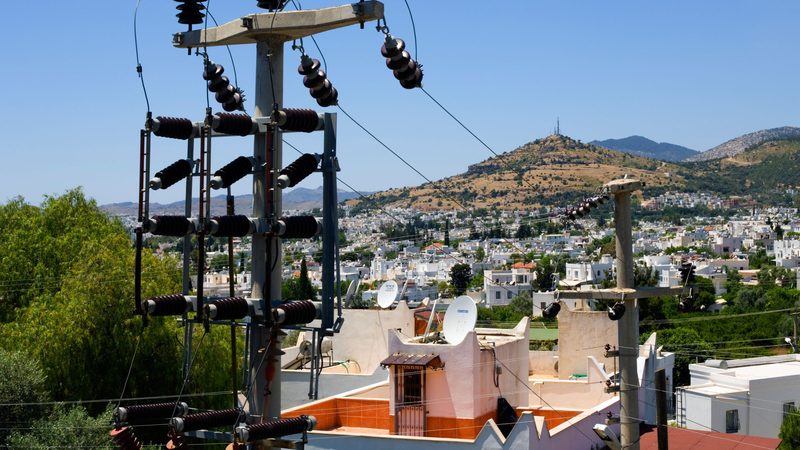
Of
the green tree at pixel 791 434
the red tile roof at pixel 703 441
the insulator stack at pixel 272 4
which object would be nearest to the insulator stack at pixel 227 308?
the insulator stack at pixel 272 4

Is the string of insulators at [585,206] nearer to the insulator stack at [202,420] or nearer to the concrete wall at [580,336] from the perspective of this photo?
the insulator stack at [202,420]

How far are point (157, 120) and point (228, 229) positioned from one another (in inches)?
43.9

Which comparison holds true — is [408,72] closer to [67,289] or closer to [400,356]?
[400,356]

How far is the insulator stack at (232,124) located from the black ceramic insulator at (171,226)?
2.72ft

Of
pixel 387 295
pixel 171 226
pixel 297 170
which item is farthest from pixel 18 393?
pixel 297 170

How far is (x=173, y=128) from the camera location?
9219mm

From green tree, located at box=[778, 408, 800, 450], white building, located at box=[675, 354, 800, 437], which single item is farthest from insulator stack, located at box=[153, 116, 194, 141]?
white building, located at box=[675, 354, 800, 437]

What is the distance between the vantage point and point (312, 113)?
895 centimetres

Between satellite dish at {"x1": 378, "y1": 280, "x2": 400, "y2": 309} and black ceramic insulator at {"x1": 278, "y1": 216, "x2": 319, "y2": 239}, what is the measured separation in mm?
21618

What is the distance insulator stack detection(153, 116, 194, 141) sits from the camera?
29.9 feet

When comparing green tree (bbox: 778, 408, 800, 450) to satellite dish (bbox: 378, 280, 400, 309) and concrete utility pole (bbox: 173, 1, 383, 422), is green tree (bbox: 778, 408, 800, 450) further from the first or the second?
concrete utility pole (bbox: 173, 1, 383, 422)

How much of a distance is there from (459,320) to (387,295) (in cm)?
878

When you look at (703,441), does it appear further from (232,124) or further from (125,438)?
(232,124)

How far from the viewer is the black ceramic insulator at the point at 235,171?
366 inches
